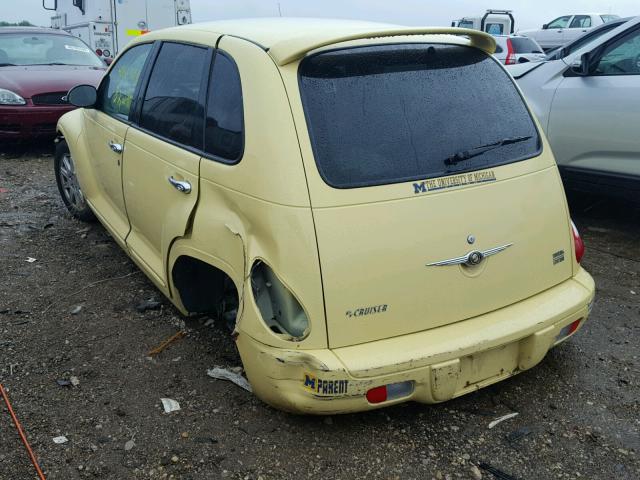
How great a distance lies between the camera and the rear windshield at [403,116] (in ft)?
8.27

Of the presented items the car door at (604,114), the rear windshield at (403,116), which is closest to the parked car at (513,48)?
the car door at (604,114)

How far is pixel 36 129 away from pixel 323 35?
6.51 meters

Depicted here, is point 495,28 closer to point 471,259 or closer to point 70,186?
point 70,186

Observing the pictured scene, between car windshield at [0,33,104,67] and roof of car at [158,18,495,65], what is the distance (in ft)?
21.6

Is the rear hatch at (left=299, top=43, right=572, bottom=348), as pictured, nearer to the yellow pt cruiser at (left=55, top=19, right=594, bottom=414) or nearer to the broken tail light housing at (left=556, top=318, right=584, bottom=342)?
the yellow pt cruiser at (left=55, top=19, right=594, bottom=414)

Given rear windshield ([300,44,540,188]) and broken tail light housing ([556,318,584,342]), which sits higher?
rear windshield ([300,44,540,188])

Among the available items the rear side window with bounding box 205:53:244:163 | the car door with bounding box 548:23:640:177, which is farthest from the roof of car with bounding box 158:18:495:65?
the car door with bounding box 548:23:640:177

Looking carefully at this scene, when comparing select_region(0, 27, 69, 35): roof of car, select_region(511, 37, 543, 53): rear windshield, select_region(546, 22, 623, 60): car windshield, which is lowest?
select_region(511, 37, 543, 53): rear windshield

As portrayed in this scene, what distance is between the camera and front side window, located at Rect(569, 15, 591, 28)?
23094 mm

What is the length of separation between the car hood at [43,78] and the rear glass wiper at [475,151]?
6623 millimetres

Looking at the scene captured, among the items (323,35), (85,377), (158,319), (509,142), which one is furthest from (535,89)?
(85,377)

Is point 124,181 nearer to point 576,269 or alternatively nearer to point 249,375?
point 249,375

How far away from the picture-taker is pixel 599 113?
16.5ft

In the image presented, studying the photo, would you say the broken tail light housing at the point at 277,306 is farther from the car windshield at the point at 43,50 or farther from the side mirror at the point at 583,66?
the car windshield at the point at 43,50
